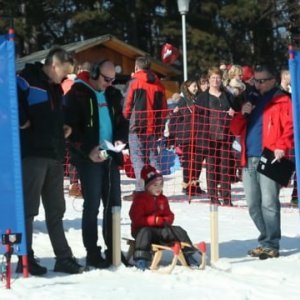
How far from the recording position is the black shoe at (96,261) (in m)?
5.40

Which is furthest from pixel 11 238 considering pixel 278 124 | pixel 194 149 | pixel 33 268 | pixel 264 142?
pixel 194 149

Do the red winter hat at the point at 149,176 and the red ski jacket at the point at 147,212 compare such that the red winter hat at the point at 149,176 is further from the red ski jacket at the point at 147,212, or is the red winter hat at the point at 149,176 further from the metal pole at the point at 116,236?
the metal pole at the point at 116,236

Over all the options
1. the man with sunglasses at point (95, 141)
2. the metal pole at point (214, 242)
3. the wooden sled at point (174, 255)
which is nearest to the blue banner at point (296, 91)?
the metal pole at point (214, 242)

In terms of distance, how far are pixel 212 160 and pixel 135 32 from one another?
2338cm

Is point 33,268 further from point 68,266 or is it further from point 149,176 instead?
point 149,176

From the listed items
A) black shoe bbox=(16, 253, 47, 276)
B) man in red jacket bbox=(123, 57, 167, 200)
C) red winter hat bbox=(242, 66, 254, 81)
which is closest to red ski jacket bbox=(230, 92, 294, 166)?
black shoe bbox=(16, 253, 47, 276)

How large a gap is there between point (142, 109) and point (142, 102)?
95 mm

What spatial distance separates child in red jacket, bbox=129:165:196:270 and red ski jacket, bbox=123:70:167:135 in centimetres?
325

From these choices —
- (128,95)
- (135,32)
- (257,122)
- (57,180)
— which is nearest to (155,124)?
(128,95)

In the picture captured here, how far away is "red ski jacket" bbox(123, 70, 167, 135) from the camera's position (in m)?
8.98

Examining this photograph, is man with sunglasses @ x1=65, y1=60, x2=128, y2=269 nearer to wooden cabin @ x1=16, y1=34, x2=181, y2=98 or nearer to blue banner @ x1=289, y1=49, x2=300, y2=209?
blue banner @ x1=289, y1=49, x2=300, y2=209

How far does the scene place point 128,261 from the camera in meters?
5.60

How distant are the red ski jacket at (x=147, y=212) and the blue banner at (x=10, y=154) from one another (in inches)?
41.8

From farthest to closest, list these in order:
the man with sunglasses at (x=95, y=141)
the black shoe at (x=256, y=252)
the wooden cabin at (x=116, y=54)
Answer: the wooden cabin at (x=116, y=54) → the black shoe at (x=256, y=252) → the man with sunglasses at (x=95, y=141)
